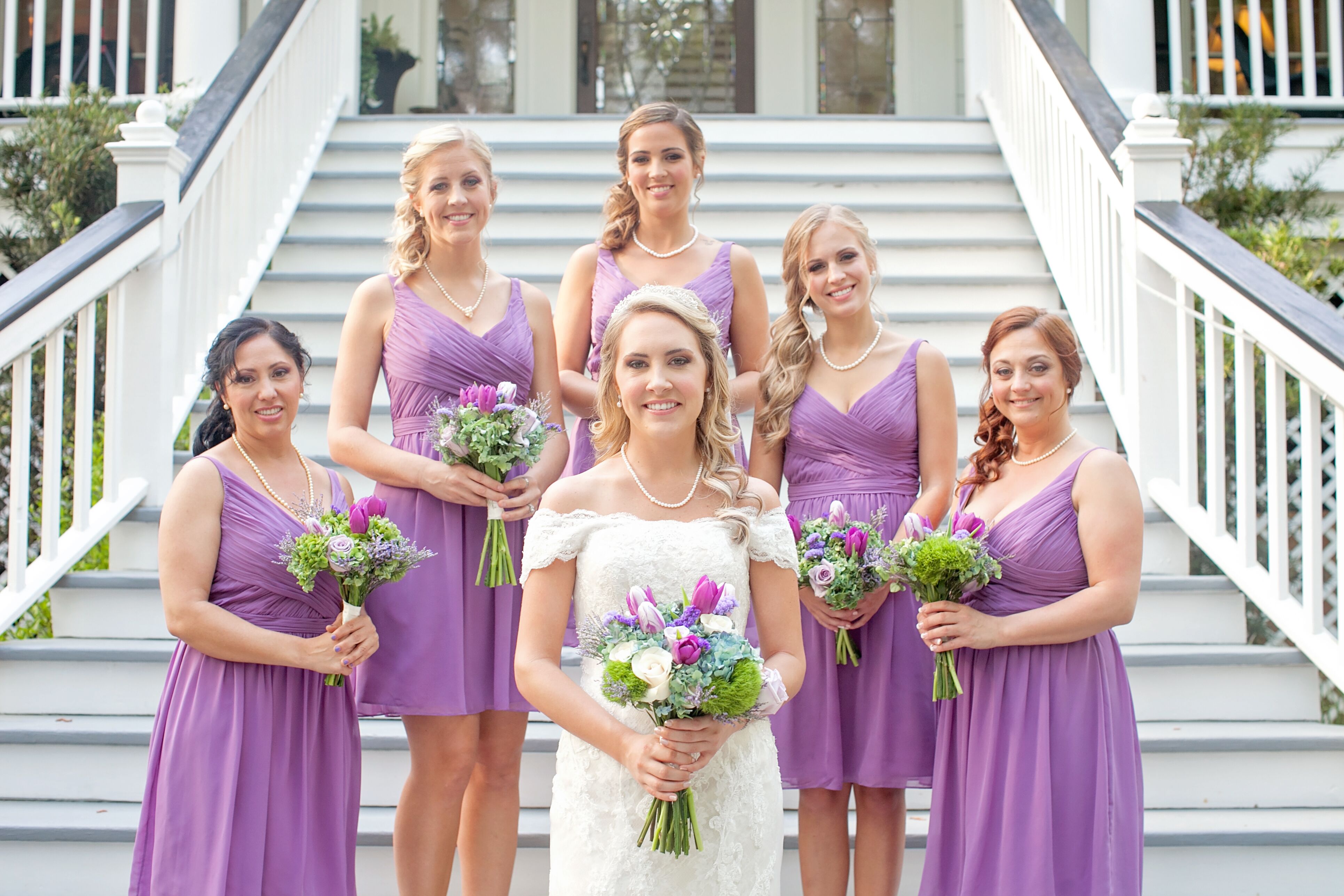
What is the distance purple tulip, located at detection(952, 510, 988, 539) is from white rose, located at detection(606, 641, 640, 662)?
39.3 inches

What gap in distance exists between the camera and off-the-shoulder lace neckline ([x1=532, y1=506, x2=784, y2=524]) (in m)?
2.34

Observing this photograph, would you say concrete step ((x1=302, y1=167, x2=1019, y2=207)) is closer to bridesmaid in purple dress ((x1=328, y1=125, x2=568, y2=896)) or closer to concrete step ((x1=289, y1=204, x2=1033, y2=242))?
concrete step ((x1=289, y1=204, x2=1033, y2=242))

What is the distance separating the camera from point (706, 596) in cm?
202

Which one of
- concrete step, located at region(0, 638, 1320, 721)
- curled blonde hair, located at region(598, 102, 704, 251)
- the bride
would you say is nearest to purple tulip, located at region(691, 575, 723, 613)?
the bride

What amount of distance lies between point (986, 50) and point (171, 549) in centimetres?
626

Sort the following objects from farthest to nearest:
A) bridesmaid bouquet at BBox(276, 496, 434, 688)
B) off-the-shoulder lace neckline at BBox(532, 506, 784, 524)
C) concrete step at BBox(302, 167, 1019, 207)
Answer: concrete step at BBox(302, 167, 1019, 207) < bridesmaid bouquet at BBox(276, 496, 434, 688) < off-the-shoulder lace neckline at BBox(532, 506, 784, 524)

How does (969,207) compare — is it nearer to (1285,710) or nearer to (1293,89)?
(1285,710)

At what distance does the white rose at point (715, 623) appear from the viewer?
199cm

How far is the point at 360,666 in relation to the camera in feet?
9.45

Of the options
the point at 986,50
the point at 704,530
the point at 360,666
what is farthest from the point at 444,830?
the point at 986,50

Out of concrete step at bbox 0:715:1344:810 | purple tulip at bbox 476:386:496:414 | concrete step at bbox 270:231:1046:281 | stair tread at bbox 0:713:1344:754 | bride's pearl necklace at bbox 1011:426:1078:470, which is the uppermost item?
concrete step at bbox 270:231:1046:281

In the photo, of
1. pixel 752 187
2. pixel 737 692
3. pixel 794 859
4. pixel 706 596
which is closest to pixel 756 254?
pixel 752 187

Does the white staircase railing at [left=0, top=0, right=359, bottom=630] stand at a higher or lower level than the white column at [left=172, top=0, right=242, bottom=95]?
lower

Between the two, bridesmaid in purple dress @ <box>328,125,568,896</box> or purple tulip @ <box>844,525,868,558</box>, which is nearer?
purple tulip @ <box>844,525,868,558</box>
